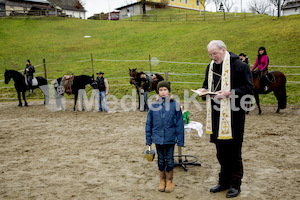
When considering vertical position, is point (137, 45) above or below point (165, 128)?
above

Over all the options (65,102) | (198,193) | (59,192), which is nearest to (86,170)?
(59,192)

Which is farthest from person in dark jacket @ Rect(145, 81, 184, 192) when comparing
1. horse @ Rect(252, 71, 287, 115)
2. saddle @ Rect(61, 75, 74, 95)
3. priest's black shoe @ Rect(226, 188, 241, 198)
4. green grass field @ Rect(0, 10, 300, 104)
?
green grass field @ Rect(0, 10, 300, 104)

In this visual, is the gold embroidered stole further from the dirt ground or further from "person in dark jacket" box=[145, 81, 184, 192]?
the dirt ground

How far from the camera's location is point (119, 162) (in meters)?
5.20

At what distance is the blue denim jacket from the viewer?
3.81 metres

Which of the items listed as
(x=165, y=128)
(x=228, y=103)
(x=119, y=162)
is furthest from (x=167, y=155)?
(x=119, y=162)

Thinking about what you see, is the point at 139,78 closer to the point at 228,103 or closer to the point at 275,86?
the point at 275,86

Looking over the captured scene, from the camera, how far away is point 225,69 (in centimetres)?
343

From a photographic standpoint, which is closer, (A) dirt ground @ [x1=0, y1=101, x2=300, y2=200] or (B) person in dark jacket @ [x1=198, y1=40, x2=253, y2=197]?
(B) person in dark jacket @ [x1=198, y1=40, x2=253, y2=197]

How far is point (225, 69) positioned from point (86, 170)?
321 centimetres

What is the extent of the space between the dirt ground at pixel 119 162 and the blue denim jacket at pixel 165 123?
841mm

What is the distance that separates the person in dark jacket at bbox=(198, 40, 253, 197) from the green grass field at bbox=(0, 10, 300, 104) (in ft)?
28.4

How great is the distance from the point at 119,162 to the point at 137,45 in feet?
73.1

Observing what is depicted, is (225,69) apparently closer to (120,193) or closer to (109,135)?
(120,193)
